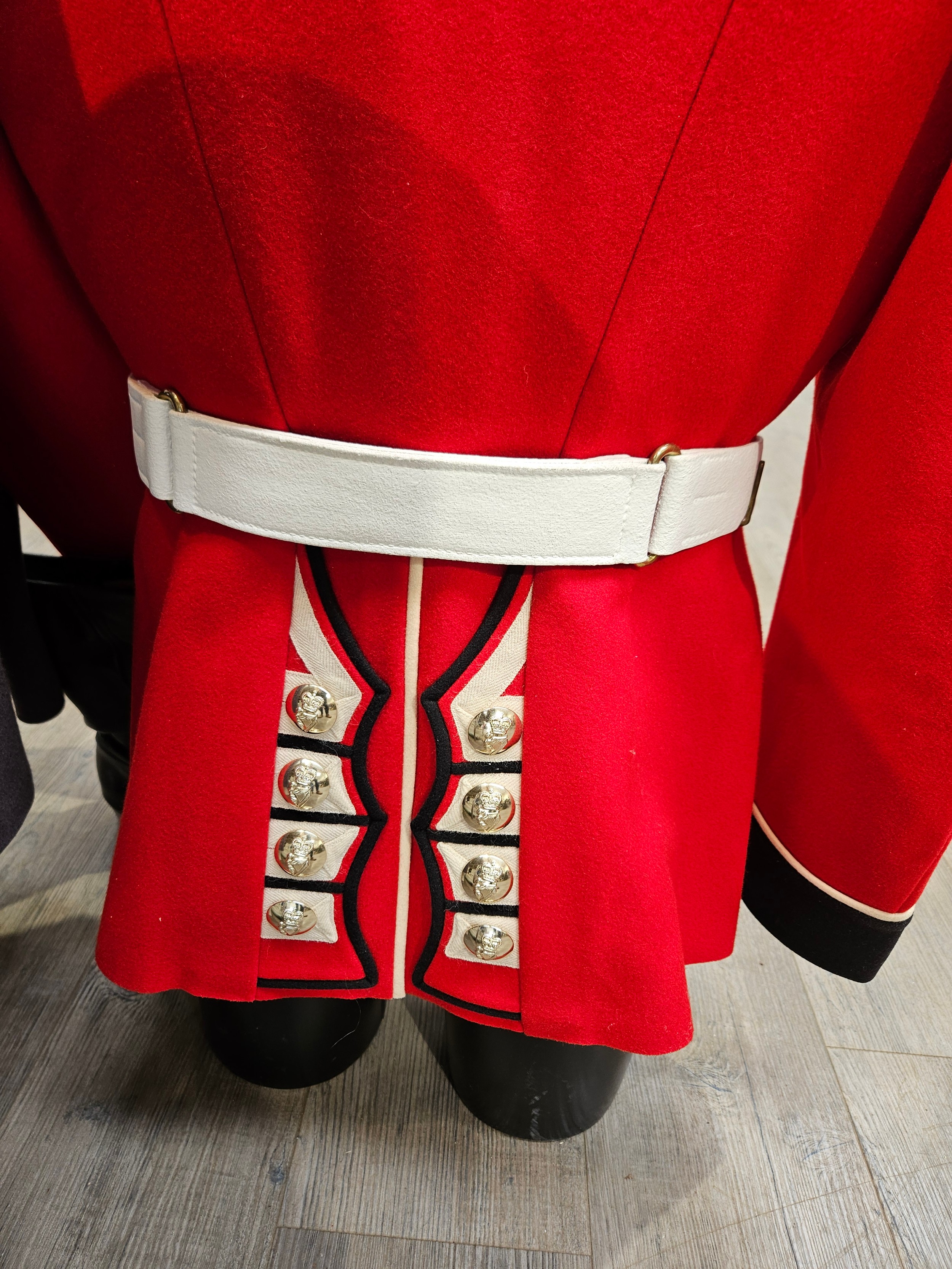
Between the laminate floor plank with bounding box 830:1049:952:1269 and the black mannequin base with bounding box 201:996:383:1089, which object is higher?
the black mannequin base with bounding box 201:996:383:1089

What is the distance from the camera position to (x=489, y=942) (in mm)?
539

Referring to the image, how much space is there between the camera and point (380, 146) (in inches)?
14.5

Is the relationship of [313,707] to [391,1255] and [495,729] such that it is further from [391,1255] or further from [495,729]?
[391,1255]

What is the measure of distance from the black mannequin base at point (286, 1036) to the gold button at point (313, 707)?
0.99 ft

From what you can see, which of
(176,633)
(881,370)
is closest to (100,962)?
(176,633)

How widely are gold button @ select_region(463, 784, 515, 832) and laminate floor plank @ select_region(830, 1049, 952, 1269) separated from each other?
0.52 meters

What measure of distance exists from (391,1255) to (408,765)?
1.39 feet

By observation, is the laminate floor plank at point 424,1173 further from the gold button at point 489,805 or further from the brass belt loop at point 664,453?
the brass belt loop at point 664,453

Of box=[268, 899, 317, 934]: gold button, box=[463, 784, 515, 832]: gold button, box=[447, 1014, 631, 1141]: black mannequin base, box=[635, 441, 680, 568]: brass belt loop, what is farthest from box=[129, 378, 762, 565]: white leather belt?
box=[447, 1014, 631, 1141]: black mannequin base

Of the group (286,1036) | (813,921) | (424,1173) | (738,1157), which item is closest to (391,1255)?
(424,1173)

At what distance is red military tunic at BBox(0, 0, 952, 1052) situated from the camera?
37 centimetres

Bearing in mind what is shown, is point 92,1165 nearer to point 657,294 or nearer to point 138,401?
point 138,401

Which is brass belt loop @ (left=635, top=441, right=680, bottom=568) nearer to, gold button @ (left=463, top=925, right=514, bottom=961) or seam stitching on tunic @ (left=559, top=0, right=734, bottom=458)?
seam stitching on tunic @ (left=559, top=0, right=734, bottom=458)

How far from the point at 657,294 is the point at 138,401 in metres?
0.28
